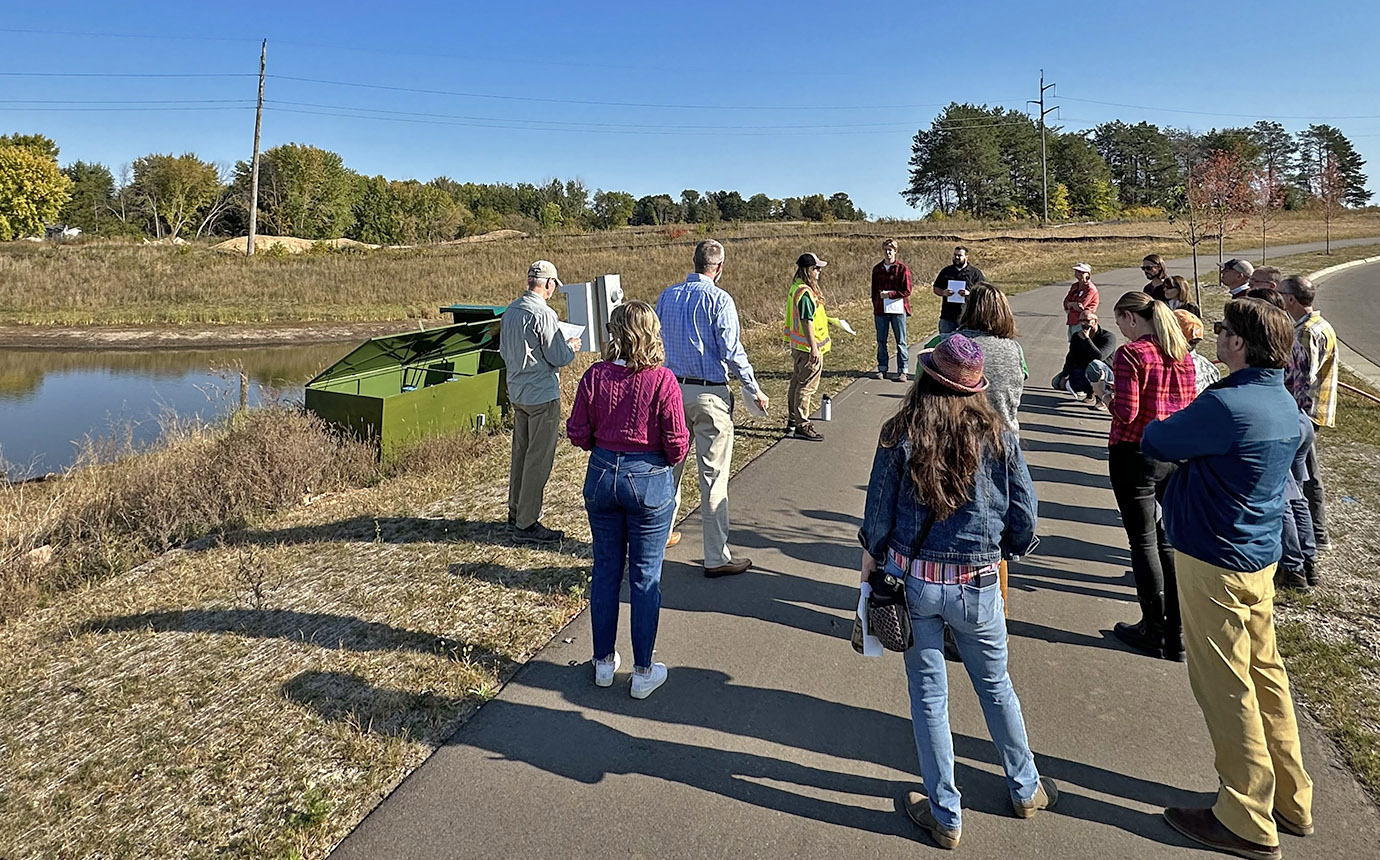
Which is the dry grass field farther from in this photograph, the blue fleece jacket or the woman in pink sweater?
the blue fleece jacket

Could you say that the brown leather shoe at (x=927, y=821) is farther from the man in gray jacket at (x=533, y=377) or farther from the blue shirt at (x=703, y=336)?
the man in gray jacket at (x=533, y=377)

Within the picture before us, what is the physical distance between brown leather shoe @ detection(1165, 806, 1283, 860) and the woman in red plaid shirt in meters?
1.39

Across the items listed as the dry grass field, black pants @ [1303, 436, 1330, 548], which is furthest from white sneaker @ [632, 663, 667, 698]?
the dry grass field

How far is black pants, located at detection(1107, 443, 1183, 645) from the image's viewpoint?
430 cm

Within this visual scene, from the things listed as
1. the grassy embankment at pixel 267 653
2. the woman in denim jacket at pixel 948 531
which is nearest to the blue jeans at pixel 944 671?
the woman in denim jacket at pixel 948 531

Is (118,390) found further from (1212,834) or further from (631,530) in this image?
(1212,834)

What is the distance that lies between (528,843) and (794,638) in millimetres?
2009

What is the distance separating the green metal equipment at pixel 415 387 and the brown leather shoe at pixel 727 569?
4547 millimetres

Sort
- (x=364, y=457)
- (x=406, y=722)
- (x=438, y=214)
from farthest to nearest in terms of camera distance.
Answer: (x=438, y=214)
(x=364, y=457)
(x=406, y=722)

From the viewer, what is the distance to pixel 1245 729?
118 inches

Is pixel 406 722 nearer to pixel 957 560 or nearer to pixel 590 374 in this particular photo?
pixel 590 374

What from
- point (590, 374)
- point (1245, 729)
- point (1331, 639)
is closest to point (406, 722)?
point (590, 374)

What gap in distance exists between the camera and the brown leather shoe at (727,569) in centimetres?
547

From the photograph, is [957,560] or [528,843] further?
[528,843]
